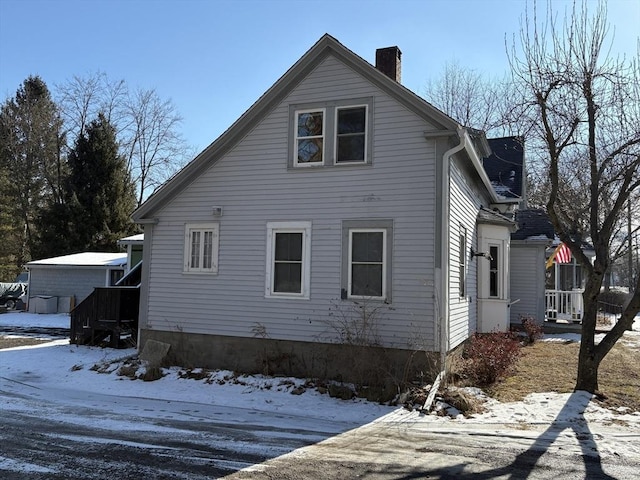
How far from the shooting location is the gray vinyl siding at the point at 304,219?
947cm

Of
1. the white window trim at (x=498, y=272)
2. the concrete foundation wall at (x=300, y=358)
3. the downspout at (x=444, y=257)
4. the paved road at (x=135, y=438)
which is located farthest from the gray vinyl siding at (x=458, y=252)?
the paved road at (x=135, y=438)

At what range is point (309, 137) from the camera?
1064 cm

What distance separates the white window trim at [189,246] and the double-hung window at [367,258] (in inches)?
119

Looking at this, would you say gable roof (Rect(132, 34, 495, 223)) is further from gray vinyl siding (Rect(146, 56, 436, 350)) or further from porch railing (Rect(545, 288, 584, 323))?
porch railing (Rect(545, 288, 584, 323))

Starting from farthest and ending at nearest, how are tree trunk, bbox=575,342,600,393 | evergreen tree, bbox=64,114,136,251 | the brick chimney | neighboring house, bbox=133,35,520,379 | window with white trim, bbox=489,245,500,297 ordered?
1. evergreen tree, bbox=64,114,136,251
2. window with white trim, bbox=489,245,500,297
3. the brick chimney
4. neighboring house, bbox=133,35,520,379
5. tree trunk, bbox=575,342,600,393

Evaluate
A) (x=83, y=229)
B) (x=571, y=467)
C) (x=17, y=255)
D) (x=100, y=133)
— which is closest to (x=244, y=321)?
(x=571, y=467)

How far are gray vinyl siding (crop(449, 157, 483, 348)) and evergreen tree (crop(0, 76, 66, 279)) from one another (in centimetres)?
3294

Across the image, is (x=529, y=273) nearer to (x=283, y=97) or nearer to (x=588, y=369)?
(x=588, y=369)

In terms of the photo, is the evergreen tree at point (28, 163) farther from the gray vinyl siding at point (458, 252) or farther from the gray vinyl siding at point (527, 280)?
the gray vinyl siding at point (458, 252)

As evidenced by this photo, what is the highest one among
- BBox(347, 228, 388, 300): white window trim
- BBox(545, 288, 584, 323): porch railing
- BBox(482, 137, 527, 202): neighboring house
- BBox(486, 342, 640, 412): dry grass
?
BBox(482, 137, 527, 202): neighboring house

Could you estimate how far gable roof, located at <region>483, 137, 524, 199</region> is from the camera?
17.3 m

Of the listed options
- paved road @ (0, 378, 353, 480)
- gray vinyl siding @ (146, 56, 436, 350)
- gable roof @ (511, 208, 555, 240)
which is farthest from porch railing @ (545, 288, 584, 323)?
paved road @ (0, 378, 353, 480)

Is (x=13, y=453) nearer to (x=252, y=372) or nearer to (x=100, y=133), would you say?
(x=252, y=372)

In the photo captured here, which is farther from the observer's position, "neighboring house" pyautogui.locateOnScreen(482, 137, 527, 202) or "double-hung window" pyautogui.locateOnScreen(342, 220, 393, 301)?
"neighboring house" pyautogui.locateOnScreen(482, 137, 527, 202)
